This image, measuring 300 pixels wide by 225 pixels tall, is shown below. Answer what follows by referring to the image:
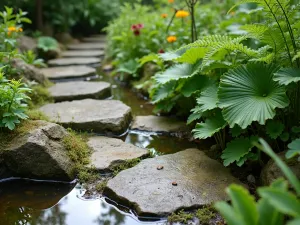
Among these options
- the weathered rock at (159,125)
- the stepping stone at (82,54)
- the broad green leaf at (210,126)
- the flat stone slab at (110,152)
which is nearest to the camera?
the broad green leaf at (210,126)

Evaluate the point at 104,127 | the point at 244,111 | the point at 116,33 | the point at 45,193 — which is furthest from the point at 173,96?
the point at 116,33

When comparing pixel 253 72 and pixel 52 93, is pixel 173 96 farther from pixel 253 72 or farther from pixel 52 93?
pixel 52 93

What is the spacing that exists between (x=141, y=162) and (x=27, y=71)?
2.18 metres

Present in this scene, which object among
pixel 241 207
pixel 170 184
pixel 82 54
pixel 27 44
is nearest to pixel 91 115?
pixel 170 184

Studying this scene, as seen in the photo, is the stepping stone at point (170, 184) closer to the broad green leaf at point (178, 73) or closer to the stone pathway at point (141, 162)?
the stone pathway at point (141, 162)

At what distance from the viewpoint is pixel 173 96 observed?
3654mm

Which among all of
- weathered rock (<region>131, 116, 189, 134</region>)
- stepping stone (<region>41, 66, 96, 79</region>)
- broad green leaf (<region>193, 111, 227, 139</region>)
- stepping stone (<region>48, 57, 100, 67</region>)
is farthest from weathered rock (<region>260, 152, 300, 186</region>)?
stepping stone (<region>48, 57, 100, 67</region>)

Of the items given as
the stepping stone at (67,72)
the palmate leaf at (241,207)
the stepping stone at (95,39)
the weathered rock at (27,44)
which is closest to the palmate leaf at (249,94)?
the palmate leaf at (241,207)

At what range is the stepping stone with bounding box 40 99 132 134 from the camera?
3342 millimetres

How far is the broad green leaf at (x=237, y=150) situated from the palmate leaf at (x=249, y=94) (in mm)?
262

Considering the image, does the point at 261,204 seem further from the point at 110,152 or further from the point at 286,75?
the point at 110,152

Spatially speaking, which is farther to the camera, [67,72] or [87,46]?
[87,46]

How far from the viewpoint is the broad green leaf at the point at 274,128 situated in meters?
2.37

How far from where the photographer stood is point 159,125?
356 cm
